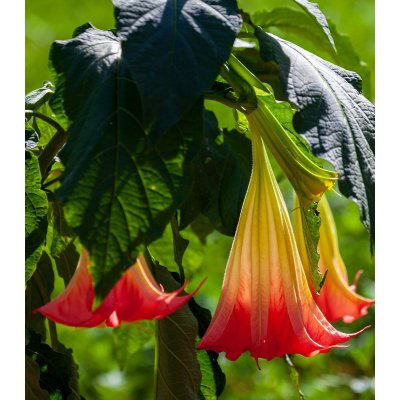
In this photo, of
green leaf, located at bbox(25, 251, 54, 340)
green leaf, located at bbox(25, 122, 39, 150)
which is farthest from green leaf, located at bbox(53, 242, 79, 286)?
green leaf, located at bbox(25, 122, 39, 150)

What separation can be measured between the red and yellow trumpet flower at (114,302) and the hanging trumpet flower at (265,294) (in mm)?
74

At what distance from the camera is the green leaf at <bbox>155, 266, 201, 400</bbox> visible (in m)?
0.87

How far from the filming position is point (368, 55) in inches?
97.9

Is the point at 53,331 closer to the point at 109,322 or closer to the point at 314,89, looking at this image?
the point at 109,322

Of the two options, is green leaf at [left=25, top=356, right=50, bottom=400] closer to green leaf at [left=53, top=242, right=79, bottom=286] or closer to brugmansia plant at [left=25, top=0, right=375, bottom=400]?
brugmansia plant at [left=25, top=0, right=375, bottom=400]

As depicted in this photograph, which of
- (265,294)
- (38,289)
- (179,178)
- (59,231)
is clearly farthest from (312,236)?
(38,289)

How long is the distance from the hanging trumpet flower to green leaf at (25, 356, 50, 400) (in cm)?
23

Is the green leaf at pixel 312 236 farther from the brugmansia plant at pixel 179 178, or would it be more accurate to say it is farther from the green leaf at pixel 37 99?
the green leaf at pixel 37 99

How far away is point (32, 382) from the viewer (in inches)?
32.2

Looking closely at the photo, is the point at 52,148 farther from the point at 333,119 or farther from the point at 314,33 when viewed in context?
the point at 314,33

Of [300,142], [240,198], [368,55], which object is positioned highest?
[300,142]

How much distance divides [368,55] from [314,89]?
190cm

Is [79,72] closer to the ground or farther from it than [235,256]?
farther from it
